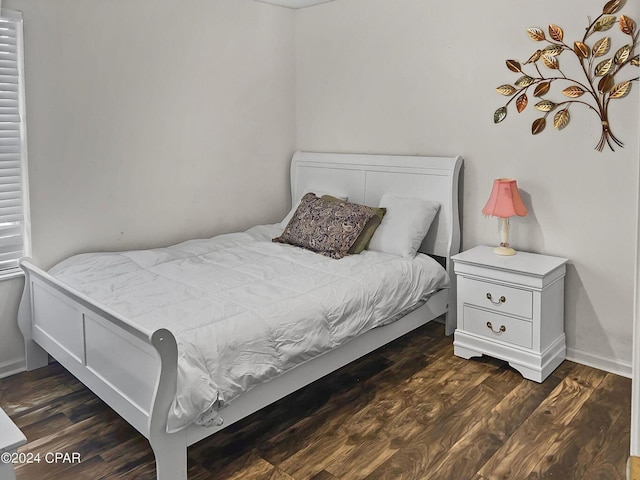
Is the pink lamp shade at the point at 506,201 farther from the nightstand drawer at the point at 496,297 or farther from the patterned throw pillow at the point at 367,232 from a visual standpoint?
the patterned throw pillow at the point at 367,232

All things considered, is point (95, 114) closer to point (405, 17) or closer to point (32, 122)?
point (32, 122)

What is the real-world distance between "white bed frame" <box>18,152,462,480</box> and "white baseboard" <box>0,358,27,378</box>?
0.05m

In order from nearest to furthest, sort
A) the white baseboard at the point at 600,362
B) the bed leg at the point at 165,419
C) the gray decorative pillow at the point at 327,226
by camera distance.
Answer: the bed leg at the point at 165,419 → the white baseboard at the point at 600,362 → the gray decorative pillow at the point at 327,226

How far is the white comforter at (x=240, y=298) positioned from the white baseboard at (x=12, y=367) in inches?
23.4

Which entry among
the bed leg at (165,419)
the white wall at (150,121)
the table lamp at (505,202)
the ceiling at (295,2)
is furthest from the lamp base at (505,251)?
the ceiling at (295,2)

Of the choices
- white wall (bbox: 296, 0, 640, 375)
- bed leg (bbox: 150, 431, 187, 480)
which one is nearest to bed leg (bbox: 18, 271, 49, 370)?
bed leg (bbox: 150, 431, 187, 480)

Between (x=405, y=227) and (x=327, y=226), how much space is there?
1.65 ft

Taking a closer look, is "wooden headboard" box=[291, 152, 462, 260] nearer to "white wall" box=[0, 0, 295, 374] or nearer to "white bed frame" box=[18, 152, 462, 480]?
"white bed frame" box=[18, 152, 462, 480]

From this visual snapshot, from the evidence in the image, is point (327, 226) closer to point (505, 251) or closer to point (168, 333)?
point (505, 251)

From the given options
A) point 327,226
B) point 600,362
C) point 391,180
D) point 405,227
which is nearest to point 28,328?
point 327,226

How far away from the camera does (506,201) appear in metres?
3.08

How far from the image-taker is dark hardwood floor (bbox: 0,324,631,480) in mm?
2211

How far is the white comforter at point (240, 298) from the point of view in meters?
2.13

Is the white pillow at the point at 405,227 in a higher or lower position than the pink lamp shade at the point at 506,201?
lower
